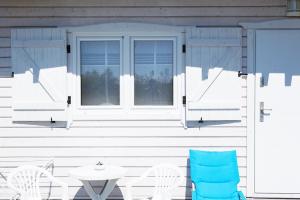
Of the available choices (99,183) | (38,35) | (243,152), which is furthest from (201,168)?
(38,35)

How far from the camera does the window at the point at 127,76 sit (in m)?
4.86

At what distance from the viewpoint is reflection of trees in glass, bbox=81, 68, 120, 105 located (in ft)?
16.1

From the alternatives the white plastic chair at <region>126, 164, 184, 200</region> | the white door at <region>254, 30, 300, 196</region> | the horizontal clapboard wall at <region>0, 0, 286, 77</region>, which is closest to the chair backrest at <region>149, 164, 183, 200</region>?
the white plastic chair at <region>126, 164, 184, 200</region>

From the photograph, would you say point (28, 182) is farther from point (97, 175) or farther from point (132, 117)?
point (132, 117)

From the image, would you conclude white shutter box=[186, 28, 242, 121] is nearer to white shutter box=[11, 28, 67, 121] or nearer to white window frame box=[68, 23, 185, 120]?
white window frame box=[68, 23, 185, 120]

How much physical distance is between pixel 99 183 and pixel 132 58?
4.66ft

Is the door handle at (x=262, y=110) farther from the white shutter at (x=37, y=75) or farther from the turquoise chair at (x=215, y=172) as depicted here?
the white shutter at (x=37, y=75)

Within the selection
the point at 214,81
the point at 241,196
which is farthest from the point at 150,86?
the point at 241,196

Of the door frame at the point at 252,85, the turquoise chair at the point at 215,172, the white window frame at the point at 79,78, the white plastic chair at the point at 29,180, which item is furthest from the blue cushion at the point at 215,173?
the white plastic chair at the point at 29,180

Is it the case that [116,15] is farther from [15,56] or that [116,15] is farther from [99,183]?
[99,183]

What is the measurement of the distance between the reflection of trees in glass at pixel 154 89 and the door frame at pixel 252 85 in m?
0.86

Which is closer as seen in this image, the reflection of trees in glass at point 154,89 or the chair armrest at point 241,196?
the chair armrest at point 241,196

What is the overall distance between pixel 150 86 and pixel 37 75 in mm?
1231

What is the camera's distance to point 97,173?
4.29 meters
